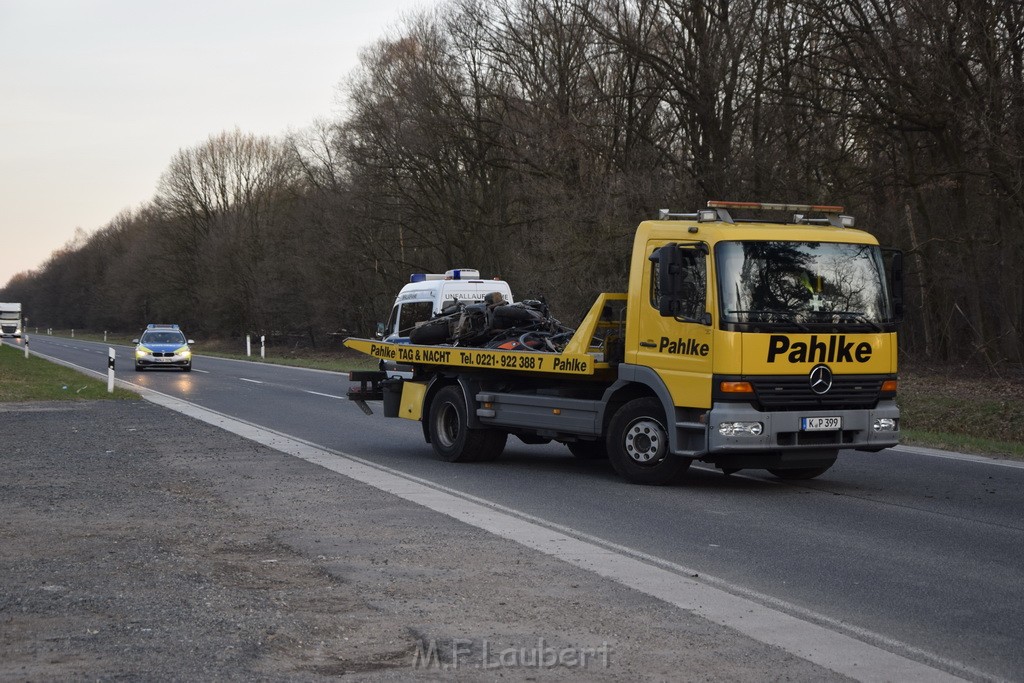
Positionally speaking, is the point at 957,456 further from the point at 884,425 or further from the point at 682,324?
the point at 682,324

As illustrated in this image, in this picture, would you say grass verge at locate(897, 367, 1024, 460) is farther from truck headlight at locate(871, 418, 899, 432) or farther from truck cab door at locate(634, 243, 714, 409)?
truck cab door at locate(634, 243, 714, 409)

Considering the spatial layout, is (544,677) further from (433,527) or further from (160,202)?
(160,202)

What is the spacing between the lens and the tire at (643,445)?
37.7 ft

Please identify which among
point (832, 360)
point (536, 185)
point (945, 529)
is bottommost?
point (945, 529)

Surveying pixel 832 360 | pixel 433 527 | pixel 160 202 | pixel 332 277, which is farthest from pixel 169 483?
pixel 160 202

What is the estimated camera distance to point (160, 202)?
8756 centimetres

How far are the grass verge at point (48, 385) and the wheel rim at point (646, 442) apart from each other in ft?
50.4

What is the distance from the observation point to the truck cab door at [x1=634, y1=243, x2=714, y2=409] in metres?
10.9

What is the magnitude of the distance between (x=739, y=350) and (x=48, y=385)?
70.9ft

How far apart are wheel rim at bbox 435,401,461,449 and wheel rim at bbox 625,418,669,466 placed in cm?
290

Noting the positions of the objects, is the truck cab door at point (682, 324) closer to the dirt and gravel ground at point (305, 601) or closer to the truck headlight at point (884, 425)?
the truck headlight at point (884, 425)

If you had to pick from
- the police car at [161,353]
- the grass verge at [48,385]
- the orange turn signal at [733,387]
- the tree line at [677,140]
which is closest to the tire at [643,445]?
the orange turn signal at [733,387]

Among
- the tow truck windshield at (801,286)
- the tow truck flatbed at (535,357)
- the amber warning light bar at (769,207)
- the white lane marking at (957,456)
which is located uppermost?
the amber warning light bar at (769,207)

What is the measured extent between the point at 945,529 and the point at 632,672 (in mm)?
4894
